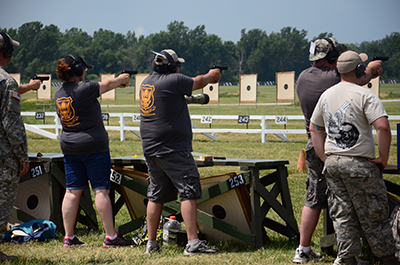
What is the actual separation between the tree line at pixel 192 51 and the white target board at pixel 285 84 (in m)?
71.8

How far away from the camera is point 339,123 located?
357cm

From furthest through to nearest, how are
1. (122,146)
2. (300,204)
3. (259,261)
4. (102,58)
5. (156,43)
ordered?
(156,43) < (102,58) < (122,146) < (300,204) < (259,261)

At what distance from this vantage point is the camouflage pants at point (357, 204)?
3.51 m

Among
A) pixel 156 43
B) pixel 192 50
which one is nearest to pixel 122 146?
pixel 192 50

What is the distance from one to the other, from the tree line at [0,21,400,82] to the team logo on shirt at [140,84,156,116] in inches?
3742

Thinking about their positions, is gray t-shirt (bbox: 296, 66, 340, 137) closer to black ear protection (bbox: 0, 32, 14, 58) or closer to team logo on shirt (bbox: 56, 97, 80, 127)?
team logo on shirt (bbox: 56, 97, 80, 127)

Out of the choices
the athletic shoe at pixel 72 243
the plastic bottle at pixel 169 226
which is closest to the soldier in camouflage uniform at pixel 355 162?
the plastic bottle at pixel 169 226

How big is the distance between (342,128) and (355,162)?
0.91 feet

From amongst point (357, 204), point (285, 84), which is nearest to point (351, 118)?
point (357, 204)

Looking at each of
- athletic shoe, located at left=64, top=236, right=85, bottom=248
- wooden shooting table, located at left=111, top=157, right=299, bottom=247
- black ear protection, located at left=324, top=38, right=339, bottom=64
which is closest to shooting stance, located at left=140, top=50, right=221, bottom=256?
wooden shooting table, located at left=111, top=157, right=299, bottom=247

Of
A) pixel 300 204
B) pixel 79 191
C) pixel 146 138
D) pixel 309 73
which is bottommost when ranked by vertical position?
pixel 300 204

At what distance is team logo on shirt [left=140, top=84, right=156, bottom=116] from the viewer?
4.32 m

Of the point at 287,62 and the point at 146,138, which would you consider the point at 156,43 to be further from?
the point at 146,138

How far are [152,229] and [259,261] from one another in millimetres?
1067
